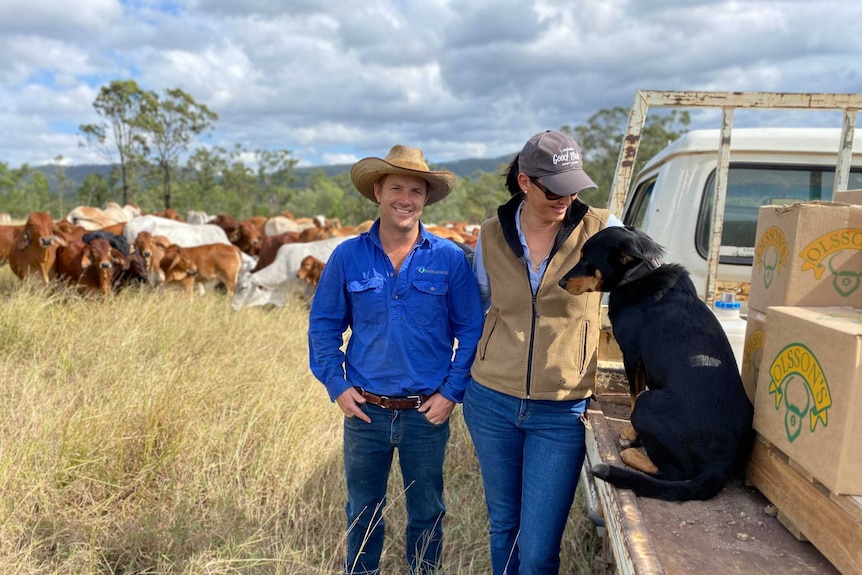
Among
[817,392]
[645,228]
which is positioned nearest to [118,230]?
[645,228]

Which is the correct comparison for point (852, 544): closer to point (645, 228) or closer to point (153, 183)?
point (645, 228)

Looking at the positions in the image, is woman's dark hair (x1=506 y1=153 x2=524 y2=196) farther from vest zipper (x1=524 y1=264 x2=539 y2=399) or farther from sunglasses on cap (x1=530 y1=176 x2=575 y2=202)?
vest zipper (x1=524 y1=264 x2=539 y2=399)

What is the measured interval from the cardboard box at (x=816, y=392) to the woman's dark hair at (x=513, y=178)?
1.08 metres

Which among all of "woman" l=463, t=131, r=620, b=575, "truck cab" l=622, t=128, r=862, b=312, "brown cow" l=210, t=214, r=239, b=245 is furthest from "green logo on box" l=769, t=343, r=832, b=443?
"brown cow" l=210, t=214, r=239, b=245

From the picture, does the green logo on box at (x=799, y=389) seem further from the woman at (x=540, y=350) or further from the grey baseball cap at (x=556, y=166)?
the grey baseball cap at (x=556, y=166)

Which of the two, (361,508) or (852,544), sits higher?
(852,544)

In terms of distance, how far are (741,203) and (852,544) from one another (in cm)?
325

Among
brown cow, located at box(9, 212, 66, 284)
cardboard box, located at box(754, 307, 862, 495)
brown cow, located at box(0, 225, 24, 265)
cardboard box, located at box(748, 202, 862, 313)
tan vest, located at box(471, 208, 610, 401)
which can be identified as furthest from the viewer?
brown cow, located at box(0, 225, 24, 265)

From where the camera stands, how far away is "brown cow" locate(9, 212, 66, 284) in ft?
31.6

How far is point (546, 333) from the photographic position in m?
2.45

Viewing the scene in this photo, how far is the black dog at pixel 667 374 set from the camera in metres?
2.06

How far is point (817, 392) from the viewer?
1.67 m

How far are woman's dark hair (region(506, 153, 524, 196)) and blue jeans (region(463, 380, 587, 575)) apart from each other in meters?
0.83

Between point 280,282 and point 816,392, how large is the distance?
373 inches
